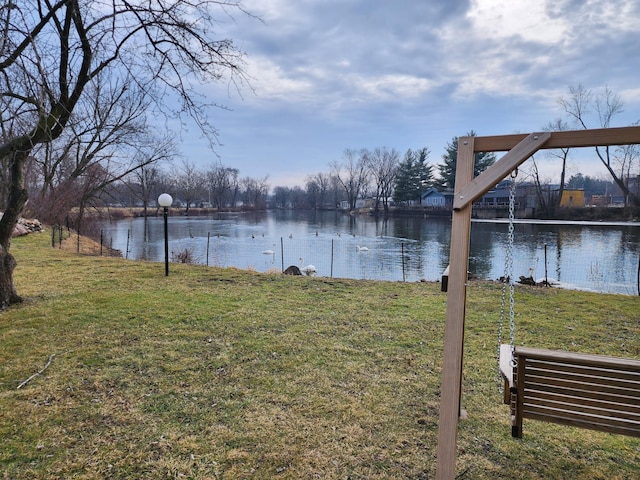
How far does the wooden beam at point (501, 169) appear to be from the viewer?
1666 mm

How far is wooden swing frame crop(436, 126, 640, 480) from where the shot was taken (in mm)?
1610

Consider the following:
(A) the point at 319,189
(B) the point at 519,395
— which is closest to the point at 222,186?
(A) the point at 319,189

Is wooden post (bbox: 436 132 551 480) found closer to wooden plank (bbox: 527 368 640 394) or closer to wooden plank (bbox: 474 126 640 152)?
wooden plank (bbox: 474 126 640 152)

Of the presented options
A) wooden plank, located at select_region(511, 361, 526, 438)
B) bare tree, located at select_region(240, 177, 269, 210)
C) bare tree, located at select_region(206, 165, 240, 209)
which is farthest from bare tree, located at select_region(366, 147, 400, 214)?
wooden plank, located at select_region(511, 361, 526, 438)

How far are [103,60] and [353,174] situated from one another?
5719 cm

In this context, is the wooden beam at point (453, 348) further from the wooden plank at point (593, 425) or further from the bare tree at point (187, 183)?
the bare tree at point (187, 183)

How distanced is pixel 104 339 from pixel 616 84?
21.6 meters

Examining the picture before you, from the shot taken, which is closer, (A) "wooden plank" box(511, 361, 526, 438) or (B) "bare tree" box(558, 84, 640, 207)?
(A) "wooden plank" box(511, 361, 526, 438)

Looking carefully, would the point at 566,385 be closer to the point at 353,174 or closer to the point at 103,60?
the point at 103,60

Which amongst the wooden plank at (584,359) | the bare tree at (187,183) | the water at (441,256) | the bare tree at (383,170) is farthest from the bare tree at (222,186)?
the wooden plank at (584,359)

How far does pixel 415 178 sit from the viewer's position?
44.2 meters

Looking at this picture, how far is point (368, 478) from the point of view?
6.08 ft

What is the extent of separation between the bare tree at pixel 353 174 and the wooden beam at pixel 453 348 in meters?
57.7

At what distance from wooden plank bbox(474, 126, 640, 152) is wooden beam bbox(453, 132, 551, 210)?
1.9 inches
